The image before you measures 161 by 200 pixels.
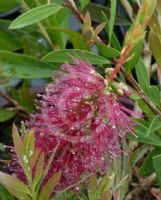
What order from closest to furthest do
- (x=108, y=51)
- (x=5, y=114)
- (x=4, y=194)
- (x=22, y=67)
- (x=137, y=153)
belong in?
(x=4, y=194) < (x=108, y=51) < (x=22, y=67) < (x=137, y=153) < (x=5, y=114)

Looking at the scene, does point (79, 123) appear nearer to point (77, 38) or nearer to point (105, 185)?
point (105, 185)

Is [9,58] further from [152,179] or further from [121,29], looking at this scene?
[121,29]

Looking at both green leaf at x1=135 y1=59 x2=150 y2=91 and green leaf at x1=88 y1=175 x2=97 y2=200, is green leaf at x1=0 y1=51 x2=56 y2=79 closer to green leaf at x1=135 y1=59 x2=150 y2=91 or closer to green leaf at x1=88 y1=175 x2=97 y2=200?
green leaf at x1=135 y1=59 x2=150 y2=91

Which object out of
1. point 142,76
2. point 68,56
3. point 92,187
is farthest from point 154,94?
point 92,187

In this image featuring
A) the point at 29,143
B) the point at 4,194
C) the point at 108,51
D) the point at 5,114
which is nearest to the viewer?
the point at 29,143

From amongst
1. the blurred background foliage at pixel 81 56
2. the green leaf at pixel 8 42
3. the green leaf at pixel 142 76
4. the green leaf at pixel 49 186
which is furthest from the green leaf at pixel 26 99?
the green leaf at pixel 49 186

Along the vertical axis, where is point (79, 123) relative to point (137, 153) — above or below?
above

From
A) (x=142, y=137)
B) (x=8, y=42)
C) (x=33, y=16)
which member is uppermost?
(x=33, y=16)

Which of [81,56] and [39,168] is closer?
[39,168]
